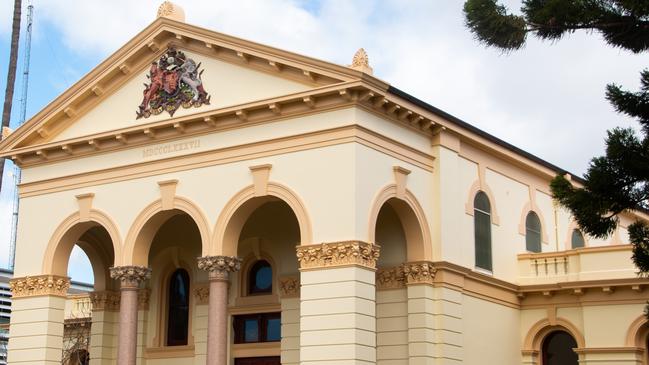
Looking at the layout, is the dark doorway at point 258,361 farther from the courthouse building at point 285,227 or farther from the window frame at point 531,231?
the window frame at point 531,231

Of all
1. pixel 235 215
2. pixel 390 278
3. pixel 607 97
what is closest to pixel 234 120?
pixel 235 215

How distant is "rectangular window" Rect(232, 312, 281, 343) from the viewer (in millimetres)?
29766

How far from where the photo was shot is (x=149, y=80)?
28.6 metres

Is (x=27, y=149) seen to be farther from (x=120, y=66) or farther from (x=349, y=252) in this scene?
(x=349, y=252)

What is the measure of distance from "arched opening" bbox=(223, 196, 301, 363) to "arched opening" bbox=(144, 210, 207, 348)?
58.0 inches

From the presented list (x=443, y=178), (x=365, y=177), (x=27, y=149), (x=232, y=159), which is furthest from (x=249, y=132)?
(x=27, y=149)

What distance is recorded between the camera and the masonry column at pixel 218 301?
25844 mm

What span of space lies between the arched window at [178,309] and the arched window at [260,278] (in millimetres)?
2267

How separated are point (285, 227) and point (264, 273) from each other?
155 cm

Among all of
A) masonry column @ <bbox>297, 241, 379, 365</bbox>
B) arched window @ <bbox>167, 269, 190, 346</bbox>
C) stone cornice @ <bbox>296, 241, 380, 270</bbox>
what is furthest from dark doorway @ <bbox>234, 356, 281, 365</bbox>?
stone cornice @ <bbox>296, 241, 380, 270</bbox>

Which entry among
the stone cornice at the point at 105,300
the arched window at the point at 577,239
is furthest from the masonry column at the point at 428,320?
the stone cornice at the point at 105,300

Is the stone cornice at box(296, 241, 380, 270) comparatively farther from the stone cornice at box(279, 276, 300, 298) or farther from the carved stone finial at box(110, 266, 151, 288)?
the carved stone finial at box(110, 266, 151, 288)

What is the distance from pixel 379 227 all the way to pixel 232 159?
4.32 m

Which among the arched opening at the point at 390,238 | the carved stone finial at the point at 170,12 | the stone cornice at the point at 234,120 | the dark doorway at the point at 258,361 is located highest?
the carved stone finial at the point at 170,12
